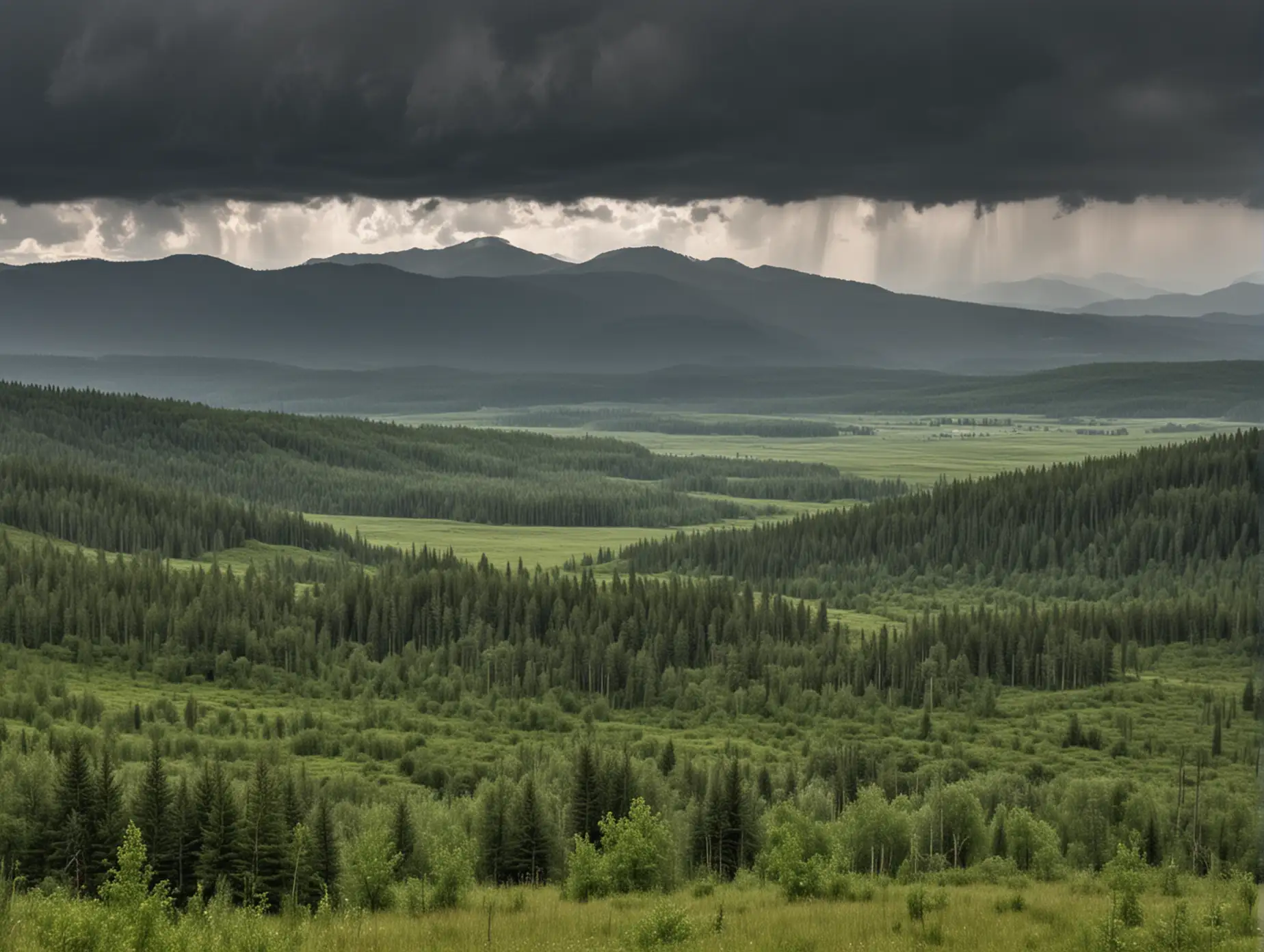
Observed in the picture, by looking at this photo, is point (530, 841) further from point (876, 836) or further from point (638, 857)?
point (876, 836)

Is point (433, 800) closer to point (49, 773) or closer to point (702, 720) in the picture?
point (49, 773)

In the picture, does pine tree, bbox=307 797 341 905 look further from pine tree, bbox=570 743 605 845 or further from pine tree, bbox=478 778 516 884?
pine tree, bbox=570 743 605 845

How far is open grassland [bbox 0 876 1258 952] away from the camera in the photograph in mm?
43438

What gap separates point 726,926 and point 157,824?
147 ft

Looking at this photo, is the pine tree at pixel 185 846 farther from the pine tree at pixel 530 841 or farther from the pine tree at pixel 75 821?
the pine tree at pixel 530 841

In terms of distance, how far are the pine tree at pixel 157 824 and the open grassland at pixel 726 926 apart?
74.7 feet

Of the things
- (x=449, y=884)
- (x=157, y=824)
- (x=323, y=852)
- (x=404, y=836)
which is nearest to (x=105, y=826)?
(x=157, y=824)

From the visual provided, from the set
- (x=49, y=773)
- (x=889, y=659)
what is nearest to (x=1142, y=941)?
(x=49, y=773)

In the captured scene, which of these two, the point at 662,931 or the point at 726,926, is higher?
the point at 662,931

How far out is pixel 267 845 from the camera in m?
77.7

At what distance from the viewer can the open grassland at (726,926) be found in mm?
43438

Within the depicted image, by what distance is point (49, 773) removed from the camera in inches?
3868

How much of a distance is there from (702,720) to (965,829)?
80.1 metres

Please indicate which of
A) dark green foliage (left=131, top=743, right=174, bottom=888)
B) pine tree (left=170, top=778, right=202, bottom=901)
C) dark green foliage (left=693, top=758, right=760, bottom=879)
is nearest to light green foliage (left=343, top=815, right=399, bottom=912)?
pine tree (left=170, top=778, right=202, bottom=901)
